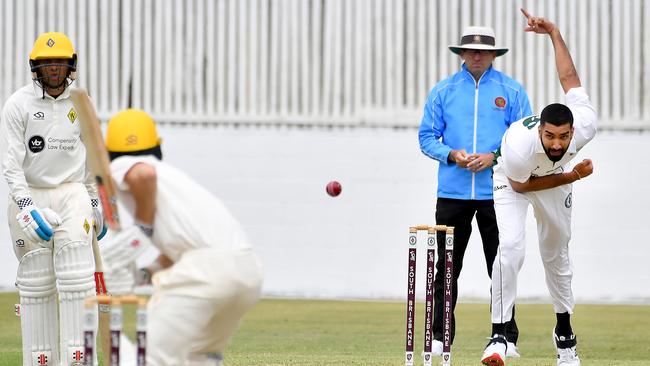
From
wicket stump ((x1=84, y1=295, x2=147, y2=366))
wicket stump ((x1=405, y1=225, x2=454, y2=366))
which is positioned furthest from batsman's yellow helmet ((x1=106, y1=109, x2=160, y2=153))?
wicket stump ((x1=405, y1=225, x2=454, y2=366))

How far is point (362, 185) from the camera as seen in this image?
13.5 metres

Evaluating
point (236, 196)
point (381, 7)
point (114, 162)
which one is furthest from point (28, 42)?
point (114, 162)

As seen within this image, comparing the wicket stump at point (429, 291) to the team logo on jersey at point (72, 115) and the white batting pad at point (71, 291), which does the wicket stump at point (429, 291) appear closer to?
the white batting pad at point (71, 291)

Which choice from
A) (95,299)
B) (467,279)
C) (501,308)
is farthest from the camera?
(467,279)

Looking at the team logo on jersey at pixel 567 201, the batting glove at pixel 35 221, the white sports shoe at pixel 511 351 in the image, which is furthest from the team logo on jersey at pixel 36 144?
the white sports shoe at pixel 511 351

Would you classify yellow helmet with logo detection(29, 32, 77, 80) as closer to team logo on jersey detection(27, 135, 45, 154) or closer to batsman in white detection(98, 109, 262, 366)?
team logo on jersey detection(27, 135, 45, 154)

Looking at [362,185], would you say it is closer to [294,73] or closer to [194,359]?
[294,73]

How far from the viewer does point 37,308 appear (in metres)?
7.03

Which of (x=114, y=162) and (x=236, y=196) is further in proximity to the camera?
(x=236, y=196)

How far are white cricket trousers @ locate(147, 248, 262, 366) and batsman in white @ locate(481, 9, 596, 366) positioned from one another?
2.51 m

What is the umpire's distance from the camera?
320 inches

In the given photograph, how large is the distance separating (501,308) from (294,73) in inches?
250

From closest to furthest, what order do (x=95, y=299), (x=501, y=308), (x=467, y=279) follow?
(x=95, y=299), (x=501, y=308), (x=467, y=279)

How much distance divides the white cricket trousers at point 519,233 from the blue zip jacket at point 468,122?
0.57m
